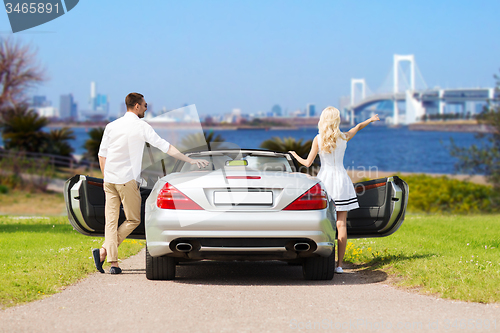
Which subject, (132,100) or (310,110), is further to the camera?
(310,110)

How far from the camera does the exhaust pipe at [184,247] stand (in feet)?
17.9

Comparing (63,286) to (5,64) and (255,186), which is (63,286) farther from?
(5,64)

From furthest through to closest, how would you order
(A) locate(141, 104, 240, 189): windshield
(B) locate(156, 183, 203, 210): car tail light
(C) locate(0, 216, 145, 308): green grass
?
(A) locate(141, 104, 240, 189): windshield < (B) locate(156, 183, 203, 210): car tail light < (C) locate(0, 216, 145, 308): green grass


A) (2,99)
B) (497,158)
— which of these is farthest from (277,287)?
(2,99)

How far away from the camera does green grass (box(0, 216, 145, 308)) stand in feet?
17.5

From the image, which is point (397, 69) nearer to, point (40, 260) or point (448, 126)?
point (448, 126)

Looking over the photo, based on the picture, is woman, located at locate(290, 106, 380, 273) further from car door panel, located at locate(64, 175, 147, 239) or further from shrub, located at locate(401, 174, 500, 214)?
shrub, located at locate(401, 174, 500, 214)

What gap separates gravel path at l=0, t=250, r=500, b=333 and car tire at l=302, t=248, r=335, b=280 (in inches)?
4.0

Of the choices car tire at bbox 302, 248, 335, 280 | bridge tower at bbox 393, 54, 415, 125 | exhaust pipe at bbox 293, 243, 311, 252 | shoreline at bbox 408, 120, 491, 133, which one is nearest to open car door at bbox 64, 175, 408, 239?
car tire at bbox 302, 248, 335, 280

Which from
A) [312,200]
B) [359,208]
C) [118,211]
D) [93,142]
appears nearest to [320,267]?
[312,200]

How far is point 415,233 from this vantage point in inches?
414

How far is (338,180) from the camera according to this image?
255 inches

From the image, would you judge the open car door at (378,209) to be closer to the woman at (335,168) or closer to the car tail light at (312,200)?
the woman at (335,168)

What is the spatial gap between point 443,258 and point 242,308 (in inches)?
122
